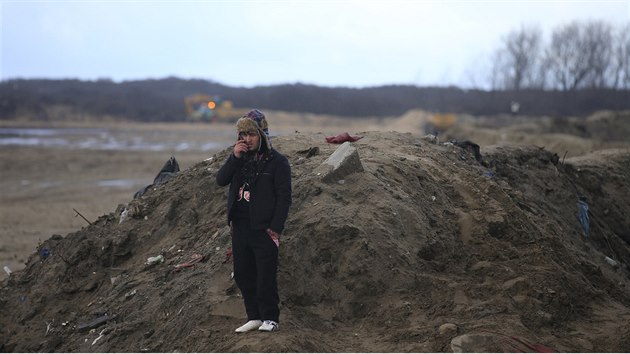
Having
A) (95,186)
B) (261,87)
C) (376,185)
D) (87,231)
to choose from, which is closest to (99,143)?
(95,186)

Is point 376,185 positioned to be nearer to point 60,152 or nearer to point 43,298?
point 43,298

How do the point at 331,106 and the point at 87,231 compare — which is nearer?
the point at 87,231

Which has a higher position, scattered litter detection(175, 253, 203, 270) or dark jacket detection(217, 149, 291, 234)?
dark jacket detection(217, 149, 291, 234)

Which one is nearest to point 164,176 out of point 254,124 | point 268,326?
point 254,124

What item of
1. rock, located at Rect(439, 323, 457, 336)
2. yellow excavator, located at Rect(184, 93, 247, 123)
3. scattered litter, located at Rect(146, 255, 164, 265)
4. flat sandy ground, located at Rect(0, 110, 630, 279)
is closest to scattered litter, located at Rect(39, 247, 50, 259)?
scattered litter, located at Rect(146, 255, 164, 265)

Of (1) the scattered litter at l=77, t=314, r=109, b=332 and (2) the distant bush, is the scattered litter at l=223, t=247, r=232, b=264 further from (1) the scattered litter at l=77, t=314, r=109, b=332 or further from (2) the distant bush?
(2) the distant bush

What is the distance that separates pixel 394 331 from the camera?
6195 mm

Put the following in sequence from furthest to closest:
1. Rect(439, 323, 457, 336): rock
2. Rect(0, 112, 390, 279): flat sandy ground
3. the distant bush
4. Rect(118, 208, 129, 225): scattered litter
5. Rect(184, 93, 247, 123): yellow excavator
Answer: the distant bush, Rect(184, 93, 247, 123): yellow excavator, Rect(0, 112, 390, 279): flat sandy ground, Rect(118, 208, 129, 225): scattered litter, Rect(439, 323, 457, 336): rock

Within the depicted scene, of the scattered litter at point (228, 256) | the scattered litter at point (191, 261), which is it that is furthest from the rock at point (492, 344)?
the scattered litter at point (191, 261)

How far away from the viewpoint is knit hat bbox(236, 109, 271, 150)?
5.93 m

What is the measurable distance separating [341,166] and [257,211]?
1.93 m

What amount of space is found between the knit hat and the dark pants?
0.69 metres

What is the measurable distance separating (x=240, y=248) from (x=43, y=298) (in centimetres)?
355

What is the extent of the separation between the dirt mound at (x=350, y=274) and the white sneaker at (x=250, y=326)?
0.27ft
